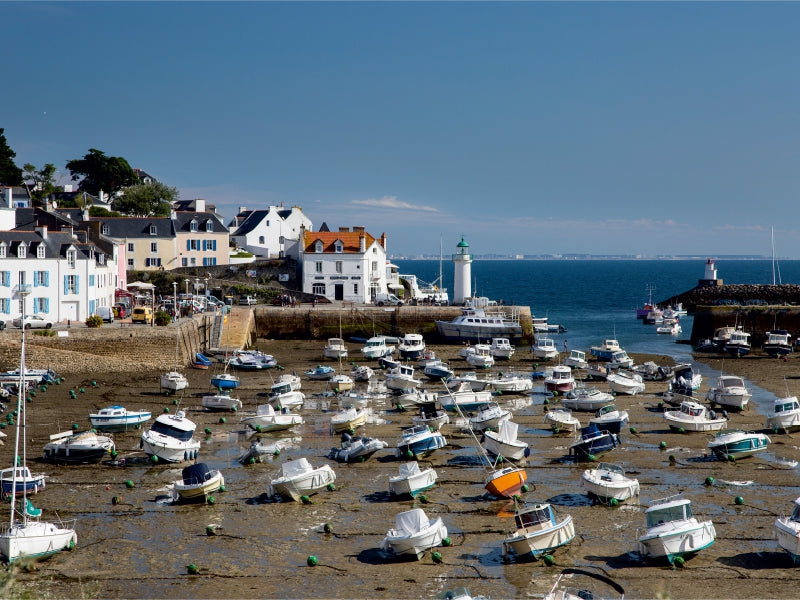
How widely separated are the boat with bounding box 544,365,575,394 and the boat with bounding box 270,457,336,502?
2015 centimetres

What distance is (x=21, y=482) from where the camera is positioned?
26.3 m

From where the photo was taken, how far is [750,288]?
93.2 meters

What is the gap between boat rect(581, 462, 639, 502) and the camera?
2616 cm

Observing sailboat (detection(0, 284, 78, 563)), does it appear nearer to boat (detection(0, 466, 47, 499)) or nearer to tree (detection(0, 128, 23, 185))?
boat (detection(0, 466, 47, 499))

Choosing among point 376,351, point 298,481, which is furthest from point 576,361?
point 298,481

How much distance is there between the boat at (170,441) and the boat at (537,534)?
13438mm

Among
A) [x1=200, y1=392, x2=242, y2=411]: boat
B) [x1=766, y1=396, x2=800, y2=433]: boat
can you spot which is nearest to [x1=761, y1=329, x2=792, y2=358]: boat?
[x1=766, y1=396, x2=800, y2=433]: boat

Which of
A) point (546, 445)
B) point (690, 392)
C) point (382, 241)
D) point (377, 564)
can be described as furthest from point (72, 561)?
point (382, 241)

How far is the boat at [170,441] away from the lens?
3134cm

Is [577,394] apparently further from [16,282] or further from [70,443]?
[16,282]

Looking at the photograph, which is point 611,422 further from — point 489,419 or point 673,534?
point 673,534

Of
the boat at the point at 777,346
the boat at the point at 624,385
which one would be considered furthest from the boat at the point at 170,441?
the boat at the point at 777,346

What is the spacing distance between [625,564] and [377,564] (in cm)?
576

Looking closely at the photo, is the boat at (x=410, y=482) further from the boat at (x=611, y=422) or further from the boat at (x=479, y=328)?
the boat at (x=479, y=328)
